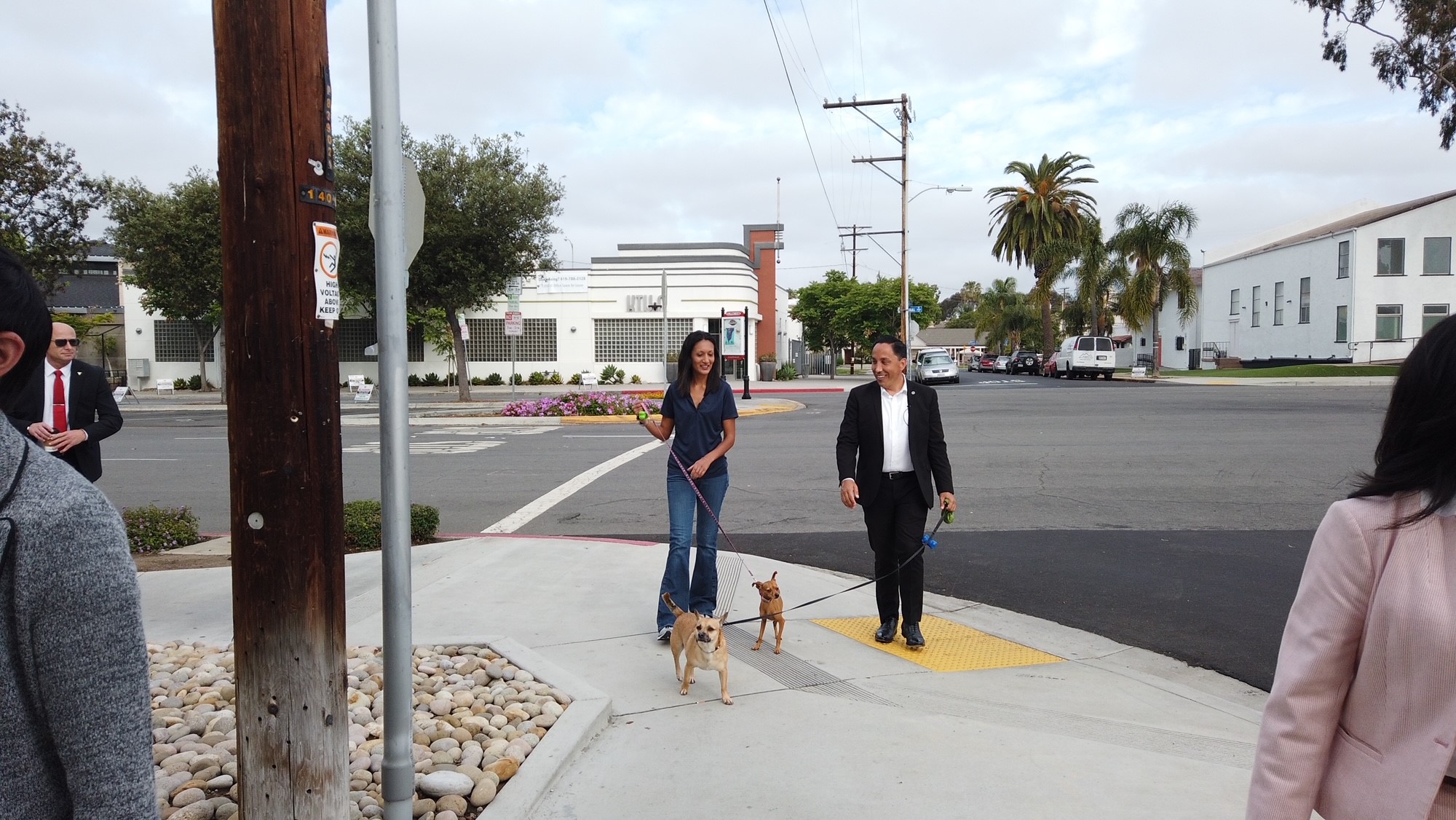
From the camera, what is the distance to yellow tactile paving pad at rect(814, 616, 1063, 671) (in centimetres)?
554

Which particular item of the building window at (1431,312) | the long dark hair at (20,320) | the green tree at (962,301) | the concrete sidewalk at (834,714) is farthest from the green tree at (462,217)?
the green tree at (962,301)

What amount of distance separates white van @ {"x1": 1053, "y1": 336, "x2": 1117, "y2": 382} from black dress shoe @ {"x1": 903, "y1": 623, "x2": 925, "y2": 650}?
40980 millimetres

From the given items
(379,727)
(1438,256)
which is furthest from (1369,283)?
(379,727)

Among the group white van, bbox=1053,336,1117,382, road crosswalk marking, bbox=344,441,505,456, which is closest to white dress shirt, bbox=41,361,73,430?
road crosswalk marking, bbox=344,441,505,456

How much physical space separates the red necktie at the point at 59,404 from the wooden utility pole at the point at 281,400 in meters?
3.78

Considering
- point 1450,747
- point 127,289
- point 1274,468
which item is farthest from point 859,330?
point 1450,747

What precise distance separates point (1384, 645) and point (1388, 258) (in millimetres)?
47267

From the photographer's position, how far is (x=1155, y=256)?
151ft

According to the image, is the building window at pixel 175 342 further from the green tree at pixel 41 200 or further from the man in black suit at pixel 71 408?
the man in black suit at pixel 71 408

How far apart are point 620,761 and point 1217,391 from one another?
29.8 meters

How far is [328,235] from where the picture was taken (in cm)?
297

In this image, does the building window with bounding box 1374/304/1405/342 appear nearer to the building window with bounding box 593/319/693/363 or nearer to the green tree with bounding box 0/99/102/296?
the building window with bounding box 593/319/693/363

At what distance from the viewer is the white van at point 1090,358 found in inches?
1756

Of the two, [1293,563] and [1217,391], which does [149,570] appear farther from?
[1217,391]
